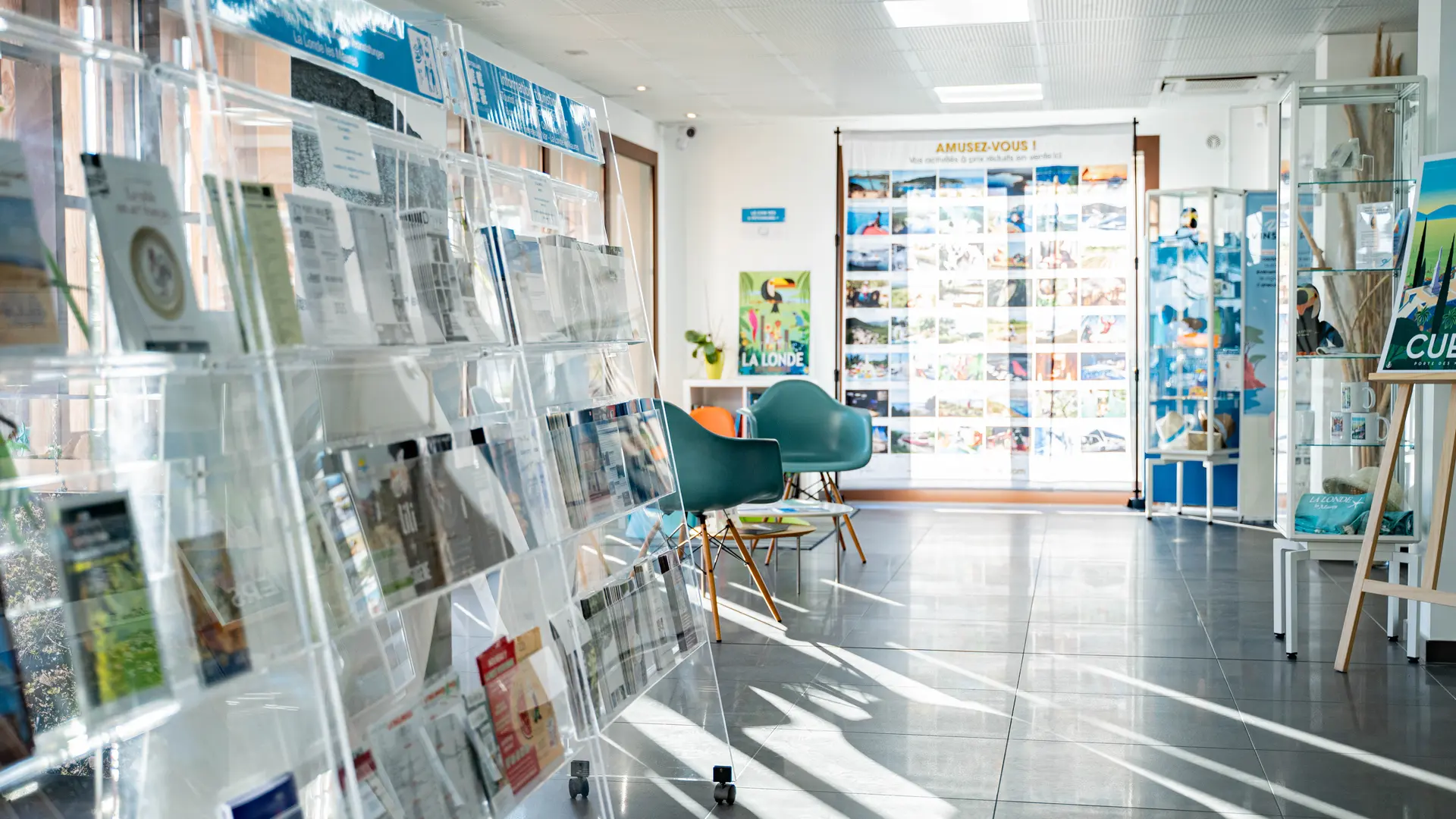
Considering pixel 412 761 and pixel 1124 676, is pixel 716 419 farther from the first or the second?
pixel 412 761

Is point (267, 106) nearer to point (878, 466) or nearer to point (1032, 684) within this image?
point (1032, 684)

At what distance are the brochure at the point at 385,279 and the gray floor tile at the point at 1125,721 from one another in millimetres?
2450

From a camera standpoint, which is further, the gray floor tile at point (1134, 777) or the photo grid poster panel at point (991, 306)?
the photo grid poster panel at point (991, 306)

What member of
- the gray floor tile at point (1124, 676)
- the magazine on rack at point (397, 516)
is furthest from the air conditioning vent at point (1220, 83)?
the magazine on rack at point (397, 516)

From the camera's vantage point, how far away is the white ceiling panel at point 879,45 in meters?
6.57

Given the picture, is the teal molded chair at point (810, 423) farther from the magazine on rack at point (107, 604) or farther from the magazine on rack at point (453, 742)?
the magazine on rack at point (107, 604)

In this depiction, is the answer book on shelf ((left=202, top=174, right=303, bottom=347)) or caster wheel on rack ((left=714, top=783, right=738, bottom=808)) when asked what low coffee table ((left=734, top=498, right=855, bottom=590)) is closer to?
caster wheel on rack ((left=714, top=783, right=738, bottom=808))

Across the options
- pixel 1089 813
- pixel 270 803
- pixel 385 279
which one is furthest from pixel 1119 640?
pixel 270 803

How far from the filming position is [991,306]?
10.3 metres

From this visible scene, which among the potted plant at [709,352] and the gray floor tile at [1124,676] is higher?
the potted plant at [709,352]

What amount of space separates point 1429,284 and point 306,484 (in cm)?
415

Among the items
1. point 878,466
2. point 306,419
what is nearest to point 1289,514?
point 306,419

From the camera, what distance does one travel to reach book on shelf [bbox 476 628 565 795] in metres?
2.34

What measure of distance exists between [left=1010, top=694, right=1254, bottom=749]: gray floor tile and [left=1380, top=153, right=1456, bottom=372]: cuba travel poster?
57.1 inches
